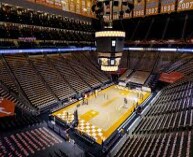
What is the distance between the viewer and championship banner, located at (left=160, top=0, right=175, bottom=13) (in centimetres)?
2595

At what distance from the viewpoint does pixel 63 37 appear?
1129 inches

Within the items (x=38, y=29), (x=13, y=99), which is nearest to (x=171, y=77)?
(x=13, y=99)

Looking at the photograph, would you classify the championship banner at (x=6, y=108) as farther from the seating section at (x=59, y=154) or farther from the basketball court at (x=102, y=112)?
the basketball court at (x=102, y=112)

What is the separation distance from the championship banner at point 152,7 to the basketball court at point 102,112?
525 inches

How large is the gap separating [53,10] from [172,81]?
21030 millimetres

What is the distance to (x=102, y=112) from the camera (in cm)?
1764

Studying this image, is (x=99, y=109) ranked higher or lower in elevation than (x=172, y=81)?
lower

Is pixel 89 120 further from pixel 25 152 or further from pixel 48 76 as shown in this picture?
pixel 48 76

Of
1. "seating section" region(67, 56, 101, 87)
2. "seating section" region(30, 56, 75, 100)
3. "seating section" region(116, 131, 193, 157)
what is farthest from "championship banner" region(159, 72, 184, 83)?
"seating section" region(116, 131, 193, 157)

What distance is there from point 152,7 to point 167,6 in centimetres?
237

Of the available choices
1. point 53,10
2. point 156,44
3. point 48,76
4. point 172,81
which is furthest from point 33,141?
point 156,44

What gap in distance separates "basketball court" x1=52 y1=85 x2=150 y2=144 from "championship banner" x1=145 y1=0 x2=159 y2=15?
13333 millimetres

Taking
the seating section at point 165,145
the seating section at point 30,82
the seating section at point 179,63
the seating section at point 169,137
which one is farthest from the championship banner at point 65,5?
the seating section at point 165,145

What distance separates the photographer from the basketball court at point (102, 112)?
14195 mm
